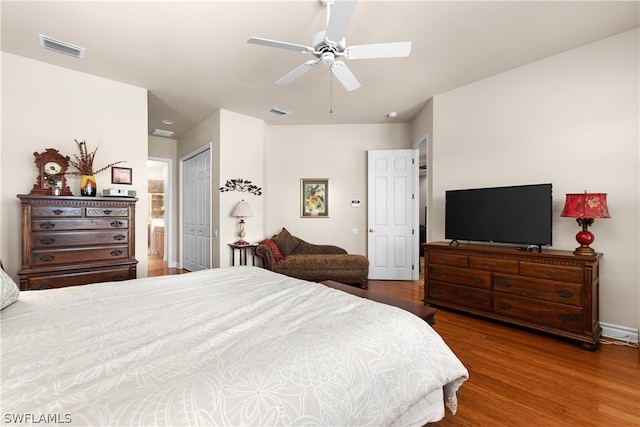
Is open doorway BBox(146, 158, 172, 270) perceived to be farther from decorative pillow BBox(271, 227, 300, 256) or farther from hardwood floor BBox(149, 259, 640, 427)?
hardwood floor BBox(149, 259, 640, 427)

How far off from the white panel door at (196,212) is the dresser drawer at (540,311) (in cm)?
443

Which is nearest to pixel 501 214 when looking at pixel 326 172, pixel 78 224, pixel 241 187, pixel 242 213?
pixel 326 172

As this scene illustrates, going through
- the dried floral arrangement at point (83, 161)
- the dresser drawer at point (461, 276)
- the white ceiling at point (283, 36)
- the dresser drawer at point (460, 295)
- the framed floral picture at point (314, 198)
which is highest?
the white ceiling at point (283, 36)

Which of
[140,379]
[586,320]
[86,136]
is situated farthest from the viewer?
[86,136]

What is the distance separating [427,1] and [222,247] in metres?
4.09

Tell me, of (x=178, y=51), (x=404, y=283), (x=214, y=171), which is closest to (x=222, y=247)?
(x=214, y=171)

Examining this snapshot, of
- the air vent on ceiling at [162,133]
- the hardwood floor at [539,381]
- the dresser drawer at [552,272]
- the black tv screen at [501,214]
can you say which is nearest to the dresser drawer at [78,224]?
the air vent on ceiling at [162,133]

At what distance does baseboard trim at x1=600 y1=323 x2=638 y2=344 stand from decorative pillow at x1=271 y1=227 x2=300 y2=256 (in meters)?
4.03

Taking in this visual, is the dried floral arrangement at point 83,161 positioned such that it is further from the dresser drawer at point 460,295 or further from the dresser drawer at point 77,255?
the dresser drawer at point 460,295

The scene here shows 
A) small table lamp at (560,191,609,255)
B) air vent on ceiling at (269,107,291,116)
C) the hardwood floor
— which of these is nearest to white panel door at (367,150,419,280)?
air vent on ceiling at (269,107,291,116)

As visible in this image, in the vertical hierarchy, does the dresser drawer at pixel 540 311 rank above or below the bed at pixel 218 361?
below

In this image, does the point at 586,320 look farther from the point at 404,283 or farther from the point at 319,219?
the point at 319,219

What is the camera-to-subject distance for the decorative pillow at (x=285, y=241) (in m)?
4.86

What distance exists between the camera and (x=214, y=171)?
466cm
